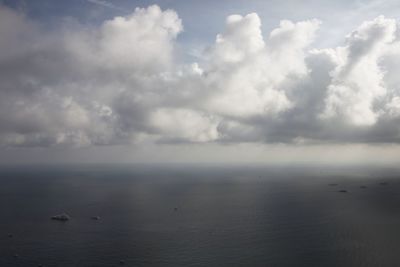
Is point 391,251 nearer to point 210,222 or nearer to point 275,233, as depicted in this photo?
point 275,233

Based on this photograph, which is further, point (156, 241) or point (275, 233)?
point (275, 233)

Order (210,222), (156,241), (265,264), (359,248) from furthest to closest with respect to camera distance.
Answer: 1. (210,222)
2. (156,241)
3. (359,248)
4. (265,264)

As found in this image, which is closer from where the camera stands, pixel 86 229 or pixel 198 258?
pixel 198 258

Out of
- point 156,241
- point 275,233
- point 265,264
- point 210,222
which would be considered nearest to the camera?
point 265,264

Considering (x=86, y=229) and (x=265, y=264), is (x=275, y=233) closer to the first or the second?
(x=265, y=264)

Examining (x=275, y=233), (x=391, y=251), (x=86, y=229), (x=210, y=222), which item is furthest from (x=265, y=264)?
(x=86, y=229)

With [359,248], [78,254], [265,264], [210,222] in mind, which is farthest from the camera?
[210,222]

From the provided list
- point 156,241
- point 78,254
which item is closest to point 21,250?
point 78,254

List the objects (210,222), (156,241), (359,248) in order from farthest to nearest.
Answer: (210,222) → (156,241) → (359,248)
